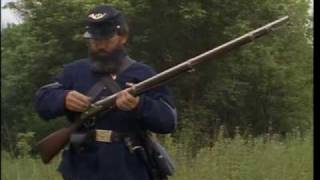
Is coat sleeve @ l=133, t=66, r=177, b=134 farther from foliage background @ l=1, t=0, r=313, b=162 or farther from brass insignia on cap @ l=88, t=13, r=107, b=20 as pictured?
foliage background @ l=1, t=0, r=313, b=162

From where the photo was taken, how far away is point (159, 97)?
11.6 ft

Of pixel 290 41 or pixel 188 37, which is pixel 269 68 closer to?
pixel 290 41

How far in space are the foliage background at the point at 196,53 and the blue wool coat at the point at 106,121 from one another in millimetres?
2418

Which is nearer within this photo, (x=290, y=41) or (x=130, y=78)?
(x=130, y=78)

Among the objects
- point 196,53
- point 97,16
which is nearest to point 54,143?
point 97,16

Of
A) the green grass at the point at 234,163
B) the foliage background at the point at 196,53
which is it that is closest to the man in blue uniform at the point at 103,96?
the green grass at the point at 234,163

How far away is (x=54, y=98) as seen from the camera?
351cm

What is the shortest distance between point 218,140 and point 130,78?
2983 mm

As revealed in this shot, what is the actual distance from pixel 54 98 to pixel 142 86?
1.43 feet

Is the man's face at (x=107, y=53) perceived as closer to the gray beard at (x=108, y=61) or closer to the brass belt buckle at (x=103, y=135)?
the gray beard at (x=108, y=61)

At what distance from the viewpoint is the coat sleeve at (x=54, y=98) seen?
3496 mm

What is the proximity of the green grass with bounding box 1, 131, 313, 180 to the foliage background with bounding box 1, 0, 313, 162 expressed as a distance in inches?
8.3

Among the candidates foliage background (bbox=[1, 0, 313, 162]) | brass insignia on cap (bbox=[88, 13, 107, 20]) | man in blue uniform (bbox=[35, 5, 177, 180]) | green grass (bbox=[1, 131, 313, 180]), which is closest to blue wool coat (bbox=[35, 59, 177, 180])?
man in blue uniform (bbox=[35, 5, 177, 180])

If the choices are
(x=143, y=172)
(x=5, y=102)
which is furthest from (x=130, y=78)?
(x=5, y=102)
